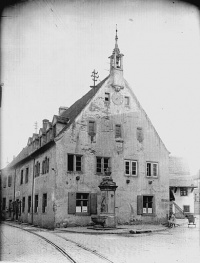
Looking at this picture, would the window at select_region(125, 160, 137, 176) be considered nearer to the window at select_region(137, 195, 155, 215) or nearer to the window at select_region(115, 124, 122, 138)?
the window at select_region(137, 195, 155, 215)

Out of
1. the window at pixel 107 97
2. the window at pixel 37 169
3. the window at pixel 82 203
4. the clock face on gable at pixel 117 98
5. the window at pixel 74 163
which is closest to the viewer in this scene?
the window at pixel 82 203

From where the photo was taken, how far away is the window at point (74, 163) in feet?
71.1

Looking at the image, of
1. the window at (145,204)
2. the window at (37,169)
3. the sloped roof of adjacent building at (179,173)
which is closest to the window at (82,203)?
the window at (145,204)

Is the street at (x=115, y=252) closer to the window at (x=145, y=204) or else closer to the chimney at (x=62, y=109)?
the window at (x=145, y=204)

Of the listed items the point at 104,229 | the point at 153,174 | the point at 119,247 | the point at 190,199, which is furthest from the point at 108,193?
the point at 190,199

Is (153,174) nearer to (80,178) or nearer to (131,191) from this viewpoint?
(131,191)

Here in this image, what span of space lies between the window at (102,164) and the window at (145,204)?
10.2 ft

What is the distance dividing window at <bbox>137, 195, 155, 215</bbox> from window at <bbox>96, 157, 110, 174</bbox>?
3116 millimetres

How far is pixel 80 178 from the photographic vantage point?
71.3ft

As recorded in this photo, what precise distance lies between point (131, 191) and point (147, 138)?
405 centimetres

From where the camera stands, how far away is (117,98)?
2392 cm

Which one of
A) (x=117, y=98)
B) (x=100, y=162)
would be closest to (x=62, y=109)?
(x=117, y=98)

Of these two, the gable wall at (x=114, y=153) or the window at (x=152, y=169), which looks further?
the window at (x=152, y=169)

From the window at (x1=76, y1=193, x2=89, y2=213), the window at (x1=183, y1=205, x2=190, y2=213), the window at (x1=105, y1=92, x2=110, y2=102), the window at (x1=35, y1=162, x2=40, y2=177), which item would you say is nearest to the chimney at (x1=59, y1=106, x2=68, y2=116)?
the window at (x1=35, y1=162, x2=40, y2=177)
